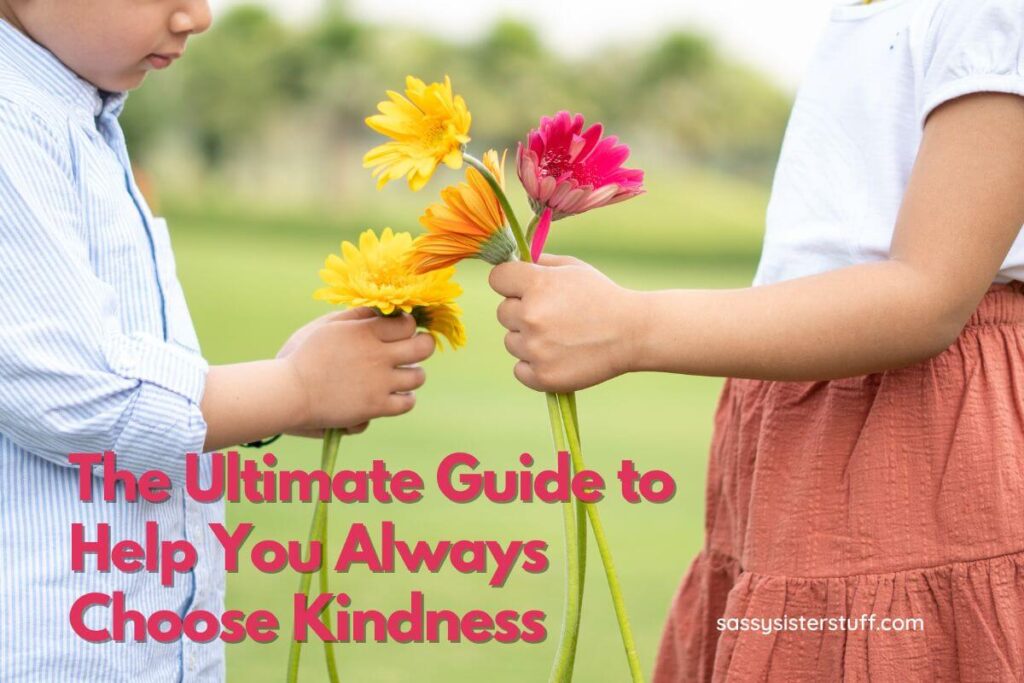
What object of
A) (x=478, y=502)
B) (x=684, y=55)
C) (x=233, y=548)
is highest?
(x=684, y=55)

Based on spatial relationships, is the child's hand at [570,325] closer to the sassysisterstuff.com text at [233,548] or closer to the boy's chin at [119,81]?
the sassysisterstuff.com text at [233,548]

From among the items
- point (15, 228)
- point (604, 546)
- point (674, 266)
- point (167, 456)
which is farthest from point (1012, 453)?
point (674, 266)

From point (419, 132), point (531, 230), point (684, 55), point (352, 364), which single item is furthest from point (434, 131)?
point (684, 55)

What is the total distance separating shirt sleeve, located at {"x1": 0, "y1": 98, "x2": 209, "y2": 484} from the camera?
794mm

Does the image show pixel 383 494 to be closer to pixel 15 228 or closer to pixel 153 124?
pixel 15 228

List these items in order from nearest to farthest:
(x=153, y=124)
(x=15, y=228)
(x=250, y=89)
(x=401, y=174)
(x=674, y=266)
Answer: (x=401, y=174)
(x=15, y=228)
(x=674, y=266)
(x=153, y=124)
(x=250, y=89)

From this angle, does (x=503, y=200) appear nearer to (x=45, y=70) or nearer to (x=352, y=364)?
(x=352, y=364)

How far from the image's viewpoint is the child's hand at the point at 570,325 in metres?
0.78

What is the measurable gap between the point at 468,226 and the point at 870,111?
1.05ft

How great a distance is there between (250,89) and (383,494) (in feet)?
41.8

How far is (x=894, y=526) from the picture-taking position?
2.75ft

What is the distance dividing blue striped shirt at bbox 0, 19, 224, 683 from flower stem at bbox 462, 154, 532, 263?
254 mm

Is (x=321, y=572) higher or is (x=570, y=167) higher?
(x=570, y=167)

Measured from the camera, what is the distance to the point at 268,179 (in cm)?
1207
